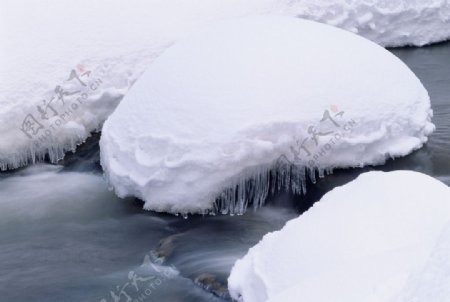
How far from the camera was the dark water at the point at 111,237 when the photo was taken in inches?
153

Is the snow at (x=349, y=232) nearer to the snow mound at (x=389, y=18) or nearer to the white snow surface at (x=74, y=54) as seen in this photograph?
the white snow surface at (x=74, y=54)

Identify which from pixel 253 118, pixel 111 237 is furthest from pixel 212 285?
pixel 253 118

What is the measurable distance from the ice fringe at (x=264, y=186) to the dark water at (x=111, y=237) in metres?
0.07

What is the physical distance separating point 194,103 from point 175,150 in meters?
0.39

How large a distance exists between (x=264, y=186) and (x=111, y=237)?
1.15 m

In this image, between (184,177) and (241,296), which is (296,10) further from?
(241,296)

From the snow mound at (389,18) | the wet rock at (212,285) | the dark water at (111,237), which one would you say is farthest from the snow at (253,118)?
the snow mound at (389,18)

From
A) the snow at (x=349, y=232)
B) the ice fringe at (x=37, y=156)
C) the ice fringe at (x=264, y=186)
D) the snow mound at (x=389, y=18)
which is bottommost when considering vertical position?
the ice fringe at (x=37, y=156)

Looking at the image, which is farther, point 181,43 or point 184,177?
point 181,43

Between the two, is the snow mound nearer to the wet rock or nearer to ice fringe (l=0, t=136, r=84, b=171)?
ice fringe (l=0, t=136, r=84, b=171)

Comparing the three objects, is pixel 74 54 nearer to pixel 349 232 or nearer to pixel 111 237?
pixel 111 237

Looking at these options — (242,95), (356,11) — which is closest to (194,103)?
(242,95)

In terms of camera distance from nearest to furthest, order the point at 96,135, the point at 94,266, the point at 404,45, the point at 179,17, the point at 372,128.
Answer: the point at 94,266 < the point at 372,128 < the point at 96,135 < the point at 179,17 < the point at 404,45

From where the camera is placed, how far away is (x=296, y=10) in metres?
8.18
